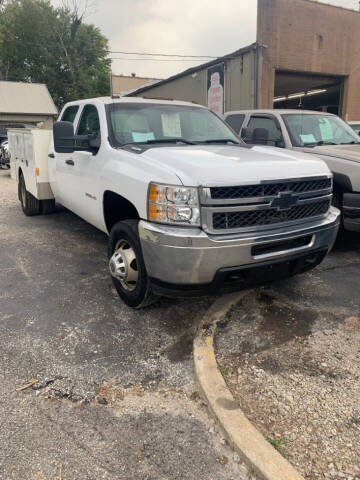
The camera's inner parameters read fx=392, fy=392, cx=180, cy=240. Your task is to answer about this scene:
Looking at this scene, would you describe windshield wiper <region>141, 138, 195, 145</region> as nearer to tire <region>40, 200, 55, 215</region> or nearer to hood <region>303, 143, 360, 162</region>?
hood <region>303, 143, 360, 162</region>

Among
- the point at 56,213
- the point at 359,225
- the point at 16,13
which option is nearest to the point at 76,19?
the point at 16,13

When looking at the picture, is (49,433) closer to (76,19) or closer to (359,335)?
(359,335)

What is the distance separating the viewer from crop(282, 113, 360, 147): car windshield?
592 cm

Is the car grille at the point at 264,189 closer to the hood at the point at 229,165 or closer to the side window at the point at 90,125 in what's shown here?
the hood at the point at 229,165

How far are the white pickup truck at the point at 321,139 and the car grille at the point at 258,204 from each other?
1680 millimetres

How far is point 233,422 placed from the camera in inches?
88.1

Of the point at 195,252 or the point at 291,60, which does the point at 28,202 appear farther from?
the point at 291,60

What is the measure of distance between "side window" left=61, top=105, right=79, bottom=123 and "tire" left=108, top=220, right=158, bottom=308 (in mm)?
2479

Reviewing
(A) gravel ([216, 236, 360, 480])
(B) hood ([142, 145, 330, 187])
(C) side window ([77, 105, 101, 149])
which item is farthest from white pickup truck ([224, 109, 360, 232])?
(C) side window ([77, 105, 101, 149])

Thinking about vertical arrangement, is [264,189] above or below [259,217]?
above

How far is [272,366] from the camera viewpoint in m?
2.82

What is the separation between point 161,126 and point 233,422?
3168mm

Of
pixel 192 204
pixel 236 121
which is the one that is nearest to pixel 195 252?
pixel 192 204

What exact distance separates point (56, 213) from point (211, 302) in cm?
505
